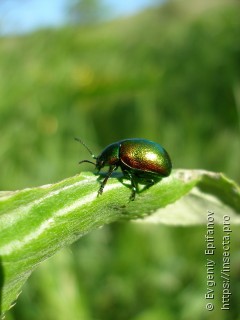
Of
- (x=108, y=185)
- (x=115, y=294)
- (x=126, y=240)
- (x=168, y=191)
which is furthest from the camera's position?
(x=126, y=240)

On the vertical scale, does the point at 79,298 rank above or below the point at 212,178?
below

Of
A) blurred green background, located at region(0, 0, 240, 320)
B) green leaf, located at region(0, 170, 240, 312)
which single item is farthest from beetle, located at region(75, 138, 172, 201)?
blurred green background, located at region(0, 0, 240, 320)

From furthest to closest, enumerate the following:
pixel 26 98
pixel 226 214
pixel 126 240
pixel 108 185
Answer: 1. pixel 26 98
2. pixel 126 240
3. pixel 226 214
4. pixel 108 185

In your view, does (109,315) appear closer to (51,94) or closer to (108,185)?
(108,185)

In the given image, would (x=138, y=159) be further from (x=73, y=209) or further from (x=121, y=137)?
(x=121, y=137)

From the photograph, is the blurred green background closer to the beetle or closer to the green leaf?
the beetle

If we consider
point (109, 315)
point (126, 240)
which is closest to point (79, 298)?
point (109, 315)
